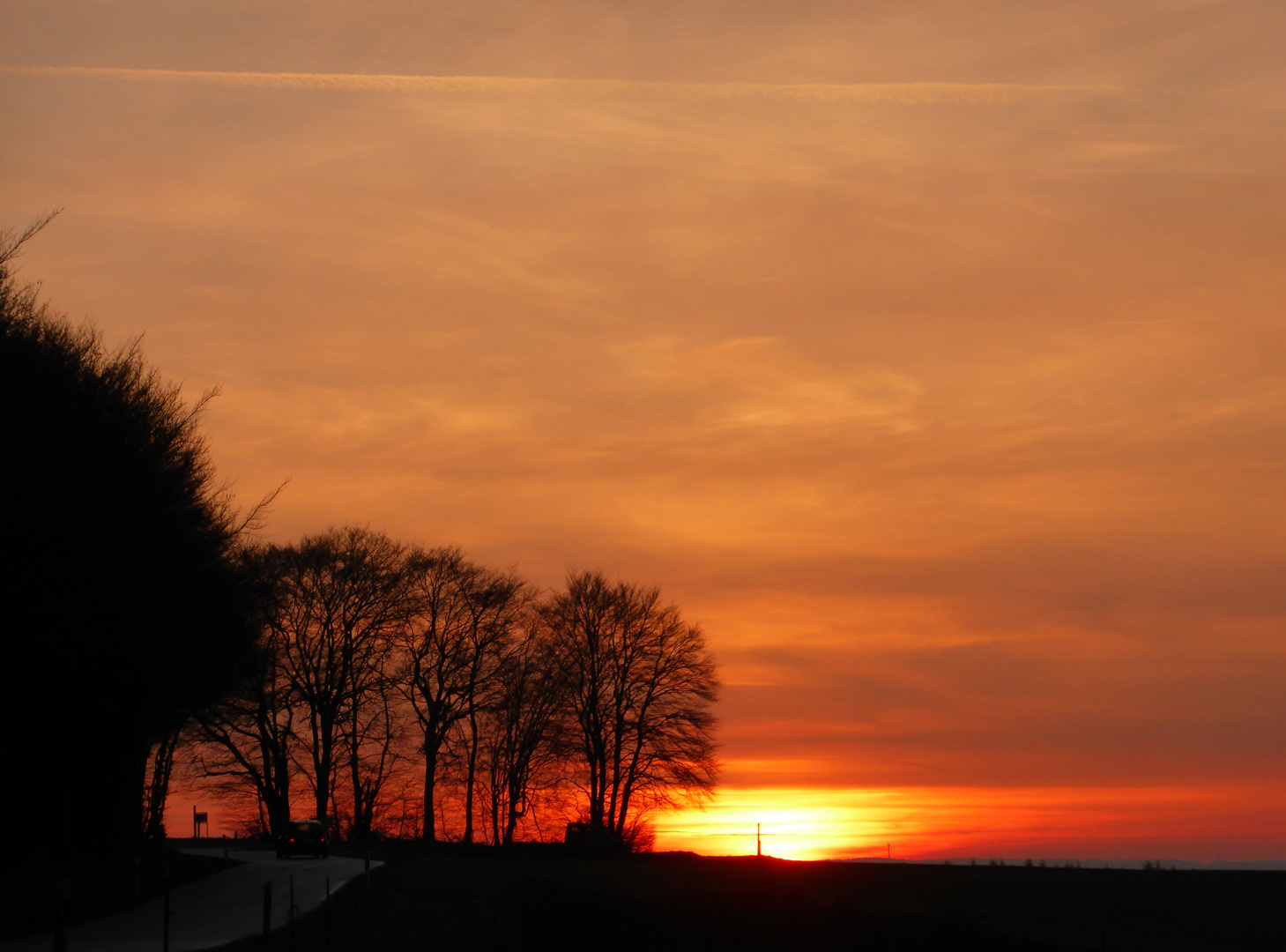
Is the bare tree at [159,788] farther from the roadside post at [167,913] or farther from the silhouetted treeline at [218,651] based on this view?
the roadside post at [167,913]

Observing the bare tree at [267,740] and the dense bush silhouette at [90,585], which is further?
the bare tree at [267,740]

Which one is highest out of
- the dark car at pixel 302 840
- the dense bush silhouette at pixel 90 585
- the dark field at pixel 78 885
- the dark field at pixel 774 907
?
the dense bush silhouette at pixel 90 585

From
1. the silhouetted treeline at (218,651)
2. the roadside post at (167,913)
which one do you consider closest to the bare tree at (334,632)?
the silhouetted treeline at (218,651)

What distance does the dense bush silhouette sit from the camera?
1188 inches

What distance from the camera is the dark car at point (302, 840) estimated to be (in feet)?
166

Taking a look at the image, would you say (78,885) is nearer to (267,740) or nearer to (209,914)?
(209,914)

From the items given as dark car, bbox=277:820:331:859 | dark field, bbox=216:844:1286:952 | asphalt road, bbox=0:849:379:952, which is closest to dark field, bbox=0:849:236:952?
asphalt road, bbox=0:849:379:952

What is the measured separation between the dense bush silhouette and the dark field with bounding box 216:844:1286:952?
24.2ft

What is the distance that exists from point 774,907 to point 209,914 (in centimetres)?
1492

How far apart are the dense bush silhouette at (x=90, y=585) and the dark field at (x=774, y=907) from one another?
24.2 feet

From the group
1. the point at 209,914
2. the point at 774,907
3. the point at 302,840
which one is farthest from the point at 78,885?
the point at 302,840

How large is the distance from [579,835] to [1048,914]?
71.6 ft

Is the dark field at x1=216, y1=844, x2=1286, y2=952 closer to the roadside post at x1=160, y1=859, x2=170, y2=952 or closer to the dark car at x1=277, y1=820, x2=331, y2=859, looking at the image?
the roadside post at x1=160, y1=859, x2=170, y2=952

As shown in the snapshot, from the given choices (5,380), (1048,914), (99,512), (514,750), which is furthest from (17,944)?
(514,750)
